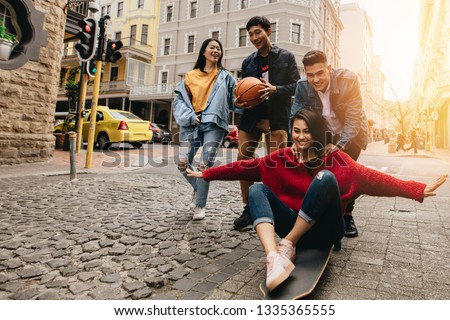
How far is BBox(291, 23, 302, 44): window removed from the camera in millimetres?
25047

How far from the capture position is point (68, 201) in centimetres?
412

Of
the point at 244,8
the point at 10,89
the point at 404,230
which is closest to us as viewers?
the point at 404,230

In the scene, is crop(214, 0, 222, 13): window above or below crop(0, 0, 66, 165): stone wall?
above

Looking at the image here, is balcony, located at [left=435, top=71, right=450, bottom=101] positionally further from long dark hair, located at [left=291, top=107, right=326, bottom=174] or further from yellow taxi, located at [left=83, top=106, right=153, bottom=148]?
long dark hair, located at [left=291, top=107, right=326, bottom=174]

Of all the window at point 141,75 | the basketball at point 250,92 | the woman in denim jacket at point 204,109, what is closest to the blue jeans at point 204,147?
the woman in denim jacket at point 204,109

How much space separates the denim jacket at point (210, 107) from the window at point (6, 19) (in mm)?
4621

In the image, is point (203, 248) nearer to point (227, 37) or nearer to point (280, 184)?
point (280, 184)

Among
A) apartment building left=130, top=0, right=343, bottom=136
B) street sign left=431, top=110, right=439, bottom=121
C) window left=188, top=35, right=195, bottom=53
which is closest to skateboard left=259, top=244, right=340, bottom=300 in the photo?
street sign left=431, top=110, right=439, bottom=121

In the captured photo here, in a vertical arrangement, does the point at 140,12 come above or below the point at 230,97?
above

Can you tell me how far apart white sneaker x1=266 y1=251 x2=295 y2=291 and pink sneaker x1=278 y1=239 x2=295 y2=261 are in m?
0.11

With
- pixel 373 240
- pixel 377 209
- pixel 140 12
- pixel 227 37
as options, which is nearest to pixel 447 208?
pixel 377 209

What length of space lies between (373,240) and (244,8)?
88.1 ft

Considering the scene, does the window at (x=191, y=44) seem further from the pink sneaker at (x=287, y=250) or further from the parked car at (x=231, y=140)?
the pink sneaker at (x=287, y=250)

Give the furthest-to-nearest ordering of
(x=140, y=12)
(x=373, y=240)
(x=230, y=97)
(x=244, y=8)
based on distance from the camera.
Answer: (x=140, y=12) → (x=244, y=8) → (x=230, y=97) → (x=373, y=240)
